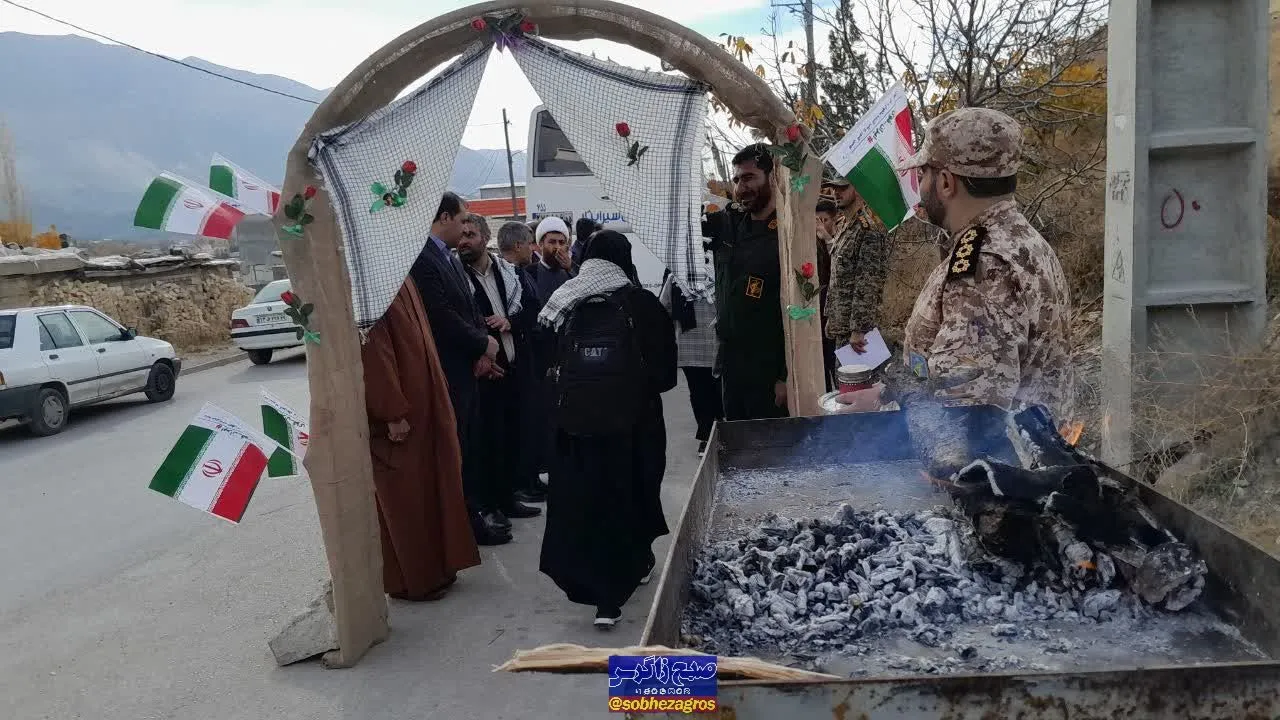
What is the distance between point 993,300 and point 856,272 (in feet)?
11.9

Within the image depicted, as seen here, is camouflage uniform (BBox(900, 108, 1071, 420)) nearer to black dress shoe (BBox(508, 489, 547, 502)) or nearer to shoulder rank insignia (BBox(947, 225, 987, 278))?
shoulder rank insignia (BBox(947, 225, 987, 278))

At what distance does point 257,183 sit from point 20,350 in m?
9.51

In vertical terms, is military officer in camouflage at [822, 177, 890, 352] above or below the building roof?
below

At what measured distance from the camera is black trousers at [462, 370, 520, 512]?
19.6 feet

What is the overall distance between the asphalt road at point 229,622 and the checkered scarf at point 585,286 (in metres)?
1.51

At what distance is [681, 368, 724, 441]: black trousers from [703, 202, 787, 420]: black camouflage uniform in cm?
179

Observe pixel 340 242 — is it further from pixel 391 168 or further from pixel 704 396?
pixel 704 396

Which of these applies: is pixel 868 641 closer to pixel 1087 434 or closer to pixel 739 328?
pixel 739 328

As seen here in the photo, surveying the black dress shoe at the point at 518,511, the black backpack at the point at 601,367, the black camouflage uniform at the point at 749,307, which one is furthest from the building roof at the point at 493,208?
the black backpack at the point at 601,367

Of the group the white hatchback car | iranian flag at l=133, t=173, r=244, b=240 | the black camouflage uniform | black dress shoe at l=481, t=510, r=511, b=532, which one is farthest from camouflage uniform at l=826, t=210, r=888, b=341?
the white hatchback car

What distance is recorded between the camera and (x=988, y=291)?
2580 mm

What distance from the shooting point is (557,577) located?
4531mm

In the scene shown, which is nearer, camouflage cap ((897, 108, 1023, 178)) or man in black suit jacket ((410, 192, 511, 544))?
camouflage cap ((897, 108, 1023, 178))

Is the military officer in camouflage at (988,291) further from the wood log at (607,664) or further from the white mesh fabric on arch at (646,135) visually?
the white mesh fabric on arch at (646,135)
